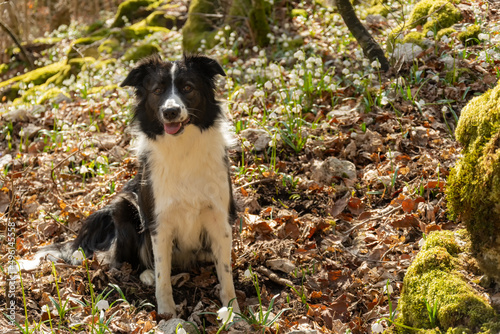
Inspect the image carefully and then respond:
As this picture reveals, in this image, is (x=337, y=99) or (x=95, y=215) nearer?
(x=95, y=215)

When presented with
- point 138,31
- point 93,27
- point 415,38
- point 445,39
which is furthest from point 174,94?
point 93,27

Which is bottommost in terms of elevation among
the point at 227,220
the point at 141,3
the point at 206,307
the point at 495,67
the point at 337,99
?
the point at 206,307

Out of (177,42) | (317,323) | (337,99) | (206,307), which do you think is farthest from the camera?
(177,42)

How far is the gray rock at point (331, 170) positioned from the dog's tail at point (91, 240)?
2.09 metres

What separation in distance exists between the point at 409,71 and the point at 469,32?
993mm

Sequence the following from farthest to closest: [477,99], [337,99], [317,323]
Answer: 1. [337,99]
2. [317,323]
3. [477,99]

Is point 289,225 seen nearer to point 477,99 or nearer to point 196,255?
point 196,255

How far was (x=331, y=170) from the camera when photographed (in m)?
5.23

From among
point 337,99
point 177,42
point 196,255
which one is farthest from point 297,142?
point 177,42

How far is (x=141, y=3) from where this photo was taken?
12.7 m

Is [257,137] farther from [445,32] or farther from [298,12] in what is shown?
[298,12]

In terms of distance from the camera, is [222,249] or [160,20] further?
[160,20]

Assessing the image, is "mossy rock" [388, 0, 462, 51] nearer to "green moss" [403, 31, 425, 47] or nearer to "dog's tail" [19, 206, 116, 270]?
"green moss" [403, 31, 425, 47]

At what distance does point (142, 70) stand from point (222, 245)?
151 cm
